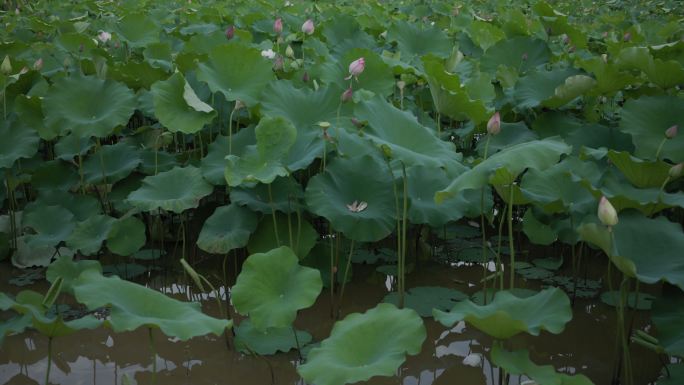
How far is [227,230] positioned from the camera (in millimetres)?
2234

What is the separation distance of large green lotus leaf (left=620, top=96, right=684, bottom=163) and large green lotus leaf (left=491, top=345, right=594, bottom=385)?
1.06 m

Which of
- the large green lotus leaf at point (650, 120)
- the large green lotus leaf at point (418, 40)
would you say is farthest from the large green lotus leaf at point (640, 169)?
the large green lotus leaf at point (418, 40)

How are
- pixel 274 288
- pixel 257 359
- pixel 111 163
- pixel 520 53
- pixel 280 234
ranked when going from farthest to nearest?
pixel 520 53 → pixel 111 163 → pixel 280 234 → pixel 257 359 → pixel 274 288

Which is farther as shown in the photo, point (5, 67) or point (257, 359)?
point (5, 67)

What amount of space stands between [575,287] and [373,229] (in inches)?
27.2

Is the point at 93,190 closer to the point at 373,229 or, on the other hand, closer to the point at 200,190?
the point at 200,190

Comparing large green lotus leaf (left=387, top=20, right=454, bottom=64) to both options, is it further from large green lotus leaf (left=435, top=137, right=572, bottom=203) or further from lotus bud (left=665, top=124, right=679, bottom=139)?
large green lotus leaf (left=435, top=137, right=572, bottom=203)

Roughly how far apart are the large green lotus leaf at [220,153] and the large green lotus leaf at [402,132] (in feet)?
1.78

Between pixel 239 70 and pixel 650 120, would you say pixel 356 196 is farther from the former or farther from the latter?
pixel 650 120

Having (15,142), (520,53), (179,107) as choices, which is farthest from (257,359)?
(520,53)

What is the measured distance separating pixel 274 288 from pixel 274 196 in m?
0.57

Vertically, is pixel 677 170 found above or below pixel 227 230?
above

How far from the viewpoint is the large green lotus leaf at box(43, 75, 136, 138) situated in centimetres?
243

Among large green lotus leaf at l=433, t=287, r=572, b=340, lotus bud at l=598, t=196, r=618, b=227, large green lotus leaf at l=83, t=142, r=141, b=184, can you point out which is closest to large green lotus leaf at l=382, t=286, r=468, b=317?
large green lotus leaf at l=433, t=287, r=572, b=340
